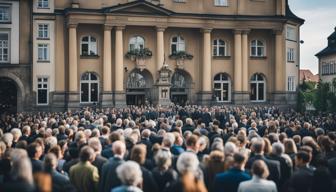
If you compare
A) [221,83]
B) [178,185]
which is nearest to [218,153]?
[178,185]

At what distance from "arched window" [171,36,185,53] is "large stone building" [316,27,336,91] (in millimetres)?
23939

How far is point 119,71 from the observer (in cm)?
4834

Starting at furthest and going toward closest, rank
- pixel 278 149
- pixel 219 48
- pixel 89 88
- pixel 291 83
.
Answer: pixel 291 83, pixel 219 48, pixel 89 88, pixel 278 149

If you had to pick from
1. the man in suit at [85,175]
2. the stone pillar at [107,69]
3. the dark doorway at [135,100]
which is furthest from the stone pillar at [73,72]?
the man in suit at [85,175]

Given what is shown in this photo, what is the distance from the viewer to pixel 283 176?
10797 mm

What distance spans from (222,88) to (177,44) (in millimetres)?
6441

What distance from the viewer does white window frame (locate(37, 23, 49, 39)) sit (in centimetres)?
4669

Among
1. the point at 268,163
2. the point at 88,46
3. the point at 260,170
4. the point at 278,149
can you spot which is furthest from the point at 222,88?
the point at 260,170

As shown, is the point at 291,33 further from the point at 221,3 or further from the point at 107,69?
the point at 107,69

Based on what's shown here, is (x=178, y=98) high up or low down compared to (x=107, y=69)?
down

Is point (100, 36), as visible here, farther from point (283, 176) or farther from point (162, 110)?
point (283, 176)

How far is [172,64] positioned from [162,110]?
14.1 m

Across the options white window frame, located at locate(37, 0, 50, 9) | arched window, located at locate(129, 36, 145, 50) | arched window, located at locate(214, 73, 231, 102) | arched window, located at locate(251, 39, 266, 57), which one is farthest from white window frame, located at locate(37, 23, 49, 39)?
arched window, located at locate(251, 39, 266, 57)

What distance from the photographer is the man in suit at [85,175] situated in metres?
10.0
